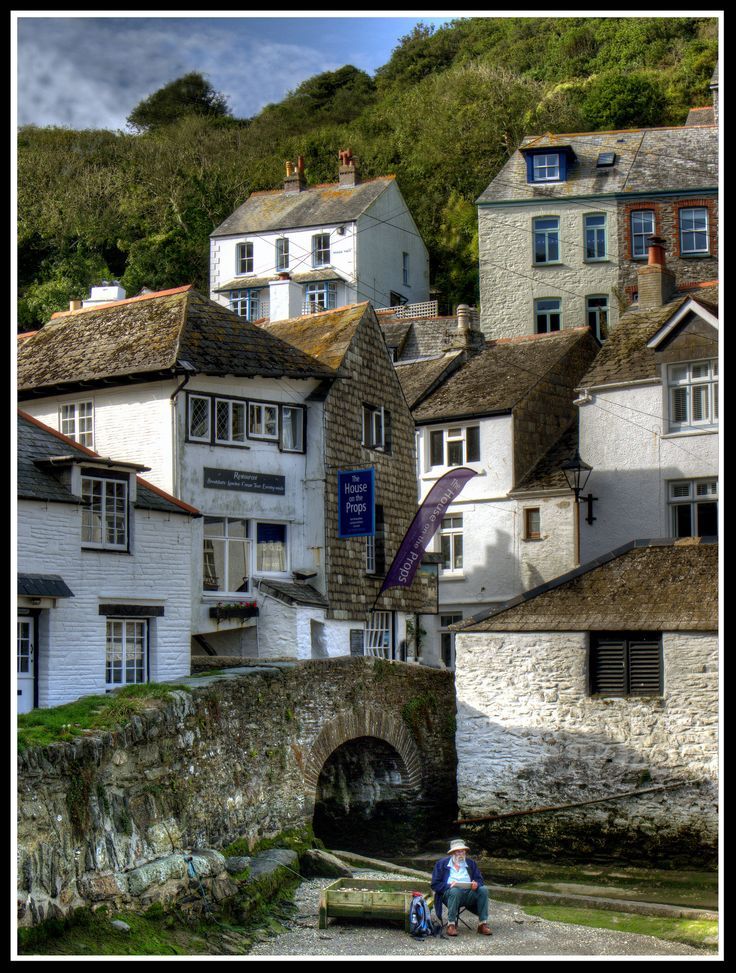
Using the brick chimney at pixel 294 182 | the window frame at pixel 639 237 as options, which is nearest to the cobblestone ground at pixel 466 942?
the window frame at pixel 639 237

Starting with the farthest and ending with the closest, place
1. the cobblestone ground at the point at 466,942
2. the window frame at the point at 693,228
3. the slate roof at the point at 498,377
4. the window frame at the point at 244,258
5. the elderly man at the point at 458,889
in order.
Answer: the window frame at the point at 244,258, the window frame at the point at 693,228, the slate roof at the point at 498,377, the elderly man at the point at 458,889, the cobblestone ground at the point at 466,942

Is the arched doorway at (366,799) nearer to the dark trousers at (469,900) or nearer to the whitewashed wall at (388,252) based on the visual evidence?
the dark trousers at (469,900)

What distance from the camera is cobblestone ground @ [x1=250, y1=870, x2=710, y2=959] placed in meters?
20.6

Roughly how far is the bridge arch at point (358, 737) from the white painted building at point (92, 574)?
9.88 ft

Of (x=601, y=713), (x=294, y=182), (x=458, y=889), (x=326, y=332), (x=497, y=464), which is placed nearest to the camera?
(x=458, y=889)

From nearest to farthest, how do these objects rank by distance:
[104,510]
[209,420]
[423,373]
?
[104,510] < [209,420] < [423,373]

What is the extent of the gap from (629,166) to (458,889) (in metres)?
34.1

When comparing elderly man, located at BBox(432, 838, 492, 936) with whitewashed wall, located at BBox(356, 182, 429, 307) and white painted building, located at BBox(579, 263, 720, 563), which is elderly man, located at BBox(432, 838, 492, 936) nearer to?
white painted building, located at BBox(579, 263, 720, 563)

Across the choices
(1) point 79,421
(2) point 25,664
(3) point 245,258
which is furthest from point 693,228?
(2) point 25,664

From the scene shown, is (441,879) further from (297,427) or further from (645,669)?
(297,427)

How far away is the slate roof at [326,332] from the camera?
113 feet

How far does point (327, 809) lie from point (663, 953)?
10.6m

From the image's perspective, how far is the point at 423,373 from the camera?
146 ft
